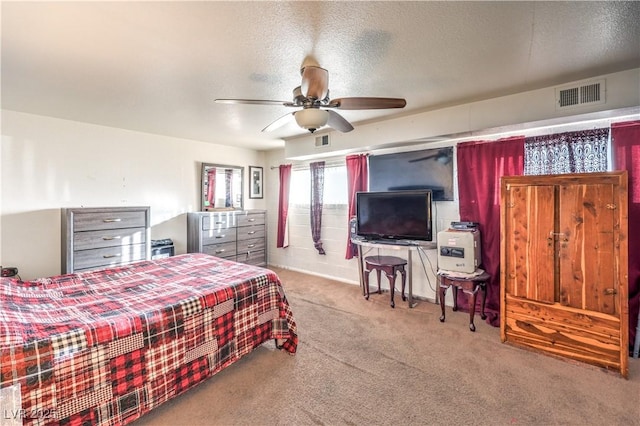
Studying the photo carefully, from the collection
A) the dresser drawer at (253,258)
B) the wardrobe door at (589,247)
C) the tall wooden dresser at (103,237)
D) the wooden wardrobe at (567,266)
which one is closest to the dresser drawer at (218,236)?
the dresser drawer at (253,258)

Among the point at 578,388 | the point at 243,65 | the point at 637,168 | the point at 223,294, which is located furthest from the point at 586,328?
the point at 243,65

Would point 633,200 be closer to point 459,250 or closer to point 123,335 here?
point 459,250

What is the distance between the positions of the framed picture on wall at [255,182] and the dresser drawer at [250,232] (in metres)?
0.79

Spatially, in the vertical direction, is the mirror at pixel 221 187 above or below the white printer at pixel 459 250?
above

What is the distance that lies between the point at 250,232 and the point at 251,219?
0.77 ft

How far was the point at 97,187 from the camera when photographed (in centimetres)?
379

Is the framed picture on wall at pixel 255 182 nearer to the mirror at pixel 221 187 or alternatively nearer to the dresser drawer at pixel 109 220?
the mirror at pixel 221 187

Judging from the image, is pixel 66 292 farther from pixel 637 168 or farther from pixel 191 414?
pixel 637 168

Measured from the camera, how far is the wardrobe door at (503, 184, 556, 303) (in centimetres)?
244

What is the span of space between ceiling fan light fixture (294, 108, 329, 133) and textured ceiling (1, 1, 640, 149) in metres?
0.36

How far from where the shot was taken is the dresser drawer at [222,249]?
14.8ft

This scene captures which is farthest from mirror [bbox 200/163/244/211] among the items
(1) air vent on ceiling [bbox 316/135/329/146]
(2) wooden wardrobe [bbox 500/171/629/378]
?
(2) wooden wardrobe [bbox 500/171/629/378]

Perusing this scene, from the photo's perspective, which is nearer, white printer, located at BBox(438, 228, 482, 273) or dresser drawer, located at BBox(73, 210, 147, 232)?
A: white printer, located at BBox(438, 228, 482, 273)

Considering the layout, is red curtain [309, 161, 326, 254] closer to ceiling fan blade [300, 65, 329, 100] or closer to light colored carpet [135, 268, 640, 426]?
light colored carpet [135, 268, 640, 426]
